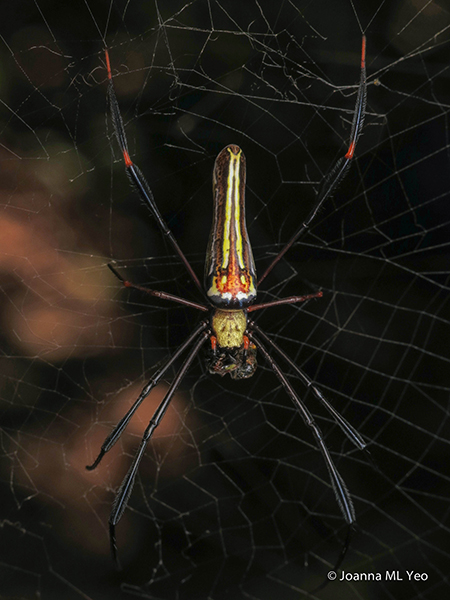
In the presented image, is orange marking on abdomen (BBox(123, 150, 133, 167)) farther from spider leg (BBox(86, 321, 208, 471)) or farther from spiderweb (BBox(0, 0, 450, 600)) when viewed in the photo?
spider leg (BBox(86, 321, 208, 471))

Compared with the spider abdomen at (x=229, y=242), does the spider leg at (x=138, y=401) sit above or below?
below

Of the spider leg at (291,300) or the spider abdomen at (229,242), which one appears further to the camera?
the spider leg at (291,300)

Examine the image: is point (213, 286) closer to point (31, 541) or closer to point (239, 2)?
point (239, 2)

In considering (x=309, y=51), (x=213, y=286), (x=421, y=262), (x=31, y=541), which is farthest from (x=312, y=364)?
(x=31, y=541)

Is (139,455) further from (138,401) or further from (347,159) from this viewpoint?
(347,159)
